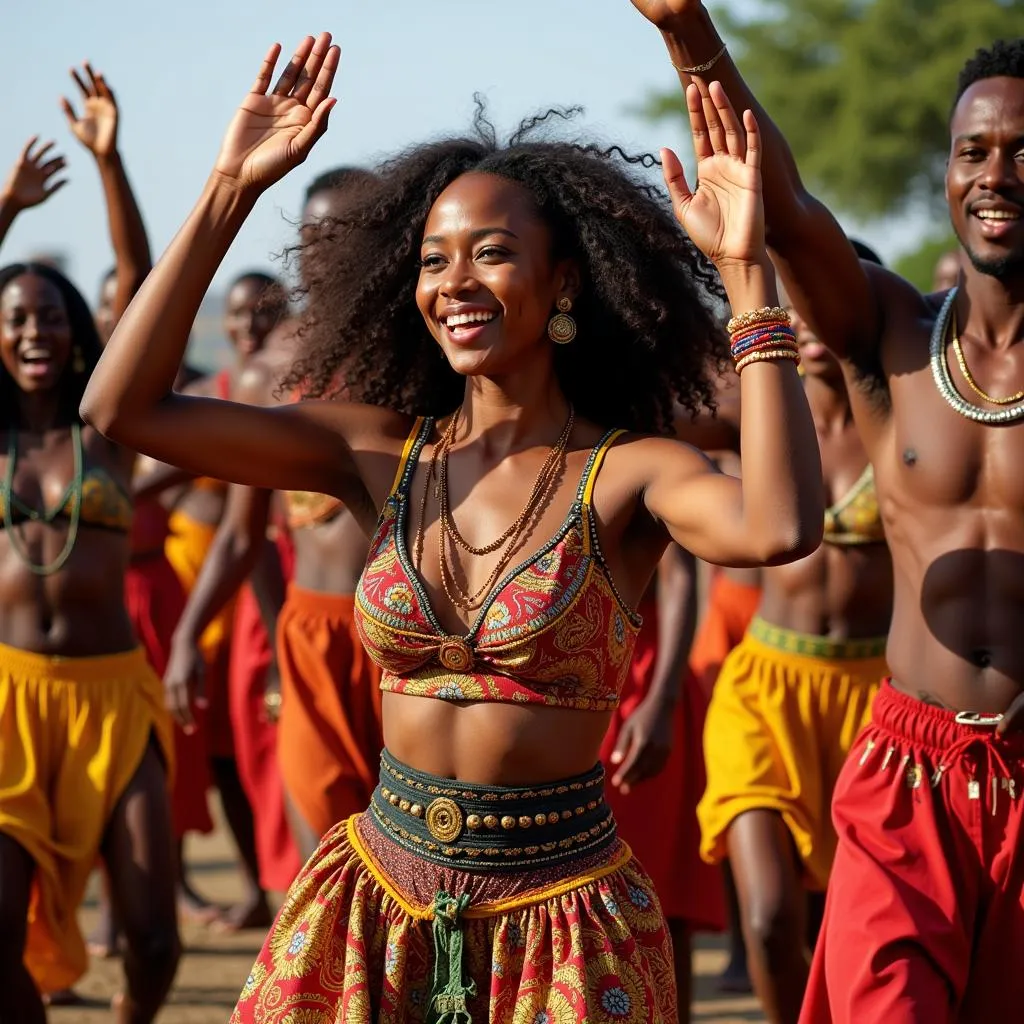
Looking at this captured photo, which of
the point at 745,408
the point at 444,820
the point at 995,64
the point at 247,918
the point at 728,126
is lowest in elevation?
the point at 247,918

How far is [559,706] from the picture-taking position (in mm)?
3541

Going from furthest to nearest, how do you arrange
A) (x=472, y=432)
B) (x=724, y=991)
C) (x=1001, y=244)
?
(x=724, y=991) < (x=1001, y=244) < (x=472, y=432)

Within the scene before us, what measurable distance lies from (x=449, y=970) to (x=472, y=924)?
3.8 inches

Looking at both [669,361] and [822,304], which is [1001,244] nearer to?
[822,304]

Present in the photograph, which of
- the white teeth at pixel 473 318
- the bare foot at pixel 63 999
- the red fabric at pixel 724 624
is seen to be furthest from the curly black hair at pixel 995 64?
the bare foot at pixel 63 999

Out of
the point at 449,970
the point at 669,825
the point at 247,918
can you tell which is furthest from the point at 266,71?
the point at 247,918

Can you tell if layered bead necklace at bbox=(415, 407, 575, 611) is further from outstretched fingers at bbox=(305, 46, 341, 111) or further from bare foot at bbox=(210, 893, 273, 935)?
bare foot at bbox=(210, 893, 273, 935)

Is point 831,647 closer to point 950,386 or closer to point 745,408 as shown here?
point 950,386

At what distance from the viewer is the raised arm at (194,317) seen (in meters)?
3.56

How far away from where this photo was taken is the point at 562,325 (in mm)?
3785

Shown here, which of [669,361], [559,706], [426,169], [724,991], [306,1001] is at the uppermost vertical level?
[426,169]

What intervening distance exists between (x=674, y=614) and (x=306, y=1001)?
2.95 m

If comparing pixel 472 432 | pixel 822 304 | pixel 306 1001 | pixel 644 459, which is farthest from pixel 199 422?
pixel 822 304

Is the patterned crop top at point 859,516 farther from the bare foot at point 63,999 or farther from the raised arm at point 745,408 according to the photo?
the bare foot at point 63,999
